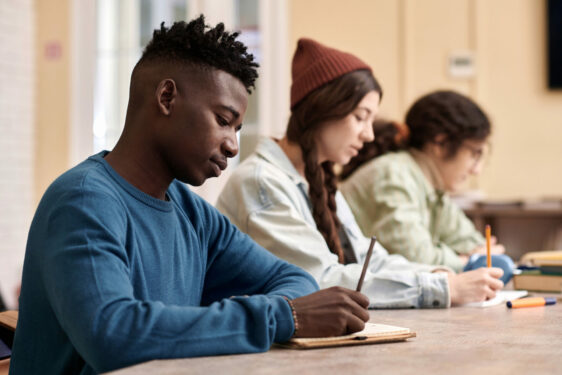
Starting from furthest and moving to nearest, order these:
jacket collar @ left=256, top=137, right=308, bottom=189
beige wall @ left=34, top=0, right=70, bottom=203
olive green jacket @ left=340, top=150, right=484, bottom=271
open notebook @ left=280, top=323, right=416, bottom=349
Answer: beige wall @ left=34, top=0, right=70, bottom=203 < olive green jacket @ left=340, top=150, right=484, bottom=271 < jacket collar @ left=256, top=137, right=308, bottom=189 < open notebook @ left=280, top=323, right=416, bottom=349

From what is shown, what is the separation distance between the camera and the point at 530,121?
4.21 m

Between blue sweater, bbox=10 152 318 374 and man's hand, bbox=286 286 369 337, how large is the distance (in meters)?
0.03

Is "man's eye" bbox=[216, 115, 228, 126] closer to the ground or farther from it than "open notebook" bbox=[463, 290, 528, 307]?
farther from it

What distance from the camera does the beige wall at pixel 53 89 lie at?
4.69 meters

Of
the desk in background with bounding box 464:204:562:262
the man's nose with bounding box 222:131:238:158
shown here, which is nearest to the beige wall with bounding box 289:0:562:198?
the desk in background with bounding box 464:204:562:262

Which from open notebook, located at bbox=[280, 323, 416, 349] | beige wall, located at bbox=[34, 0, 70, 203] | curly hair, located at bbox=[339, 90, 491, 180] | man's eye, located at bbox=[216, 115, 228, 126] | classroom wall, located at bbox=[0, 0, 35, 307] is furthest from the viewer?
beige wall, located at bbox=[34, 0, 70, 203]

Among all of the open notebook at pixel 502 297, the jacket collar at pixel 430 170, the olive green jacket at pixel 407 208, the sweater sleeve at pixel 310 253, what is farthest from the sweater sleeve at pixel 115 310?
the jacket collar at pixel 430 170

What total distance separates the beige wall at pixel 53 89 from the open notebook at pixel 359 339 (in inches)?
159

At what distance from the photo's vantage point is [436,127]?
7.91 feet

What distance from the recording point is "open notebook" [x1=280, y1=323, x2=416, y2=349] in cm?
90

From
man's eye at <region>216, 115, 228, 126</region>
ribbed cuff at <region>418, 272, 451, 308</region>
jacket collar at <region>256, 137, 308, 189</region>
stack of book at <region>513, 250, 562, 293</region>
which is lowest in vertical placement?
stack of book at <region>513, 250, 562, 293</region>

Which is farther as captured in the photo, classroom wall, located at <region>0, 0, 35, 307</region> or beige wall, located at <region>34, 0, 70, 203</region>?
beige wall, located at <region>34, 0, 70, 203</region>

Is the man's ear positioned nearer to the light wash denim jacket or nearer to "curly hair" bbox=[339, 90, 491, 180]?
the light wash denim jacket

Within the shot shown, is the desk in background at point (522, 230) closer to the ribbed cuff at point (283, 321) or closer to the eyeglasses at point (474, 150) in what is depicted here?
the eyeglasses at point (474, 150)
